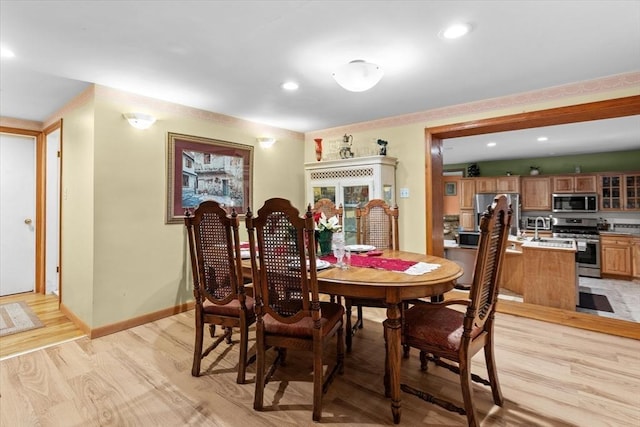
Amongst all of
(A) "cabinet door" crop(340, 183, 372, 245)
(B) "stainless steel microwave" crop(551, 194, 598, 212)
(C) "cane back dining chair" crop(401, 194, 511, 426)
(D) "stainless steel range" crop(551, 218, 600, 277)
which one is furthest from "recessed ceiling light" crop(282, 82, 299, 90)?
(B) "stainless steel microwave" crop(551, 194, 598, 212)

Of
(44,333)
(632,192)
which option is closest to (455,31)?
(44,333)

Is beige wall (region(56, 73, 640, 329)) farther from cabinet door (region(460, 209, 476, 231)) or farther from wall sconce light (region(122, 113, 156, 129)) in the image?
cabinet door (region(460, 209, 476, 231))

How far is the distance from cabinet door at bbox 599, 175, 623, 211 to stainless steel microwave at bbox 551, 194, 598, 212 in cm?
15

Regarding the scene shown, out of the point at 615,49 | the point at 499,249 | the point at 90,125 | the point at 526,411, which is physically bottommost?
the point at 526,411

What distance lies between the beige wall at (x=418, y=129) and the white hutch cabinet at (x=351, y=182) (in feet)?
0.61

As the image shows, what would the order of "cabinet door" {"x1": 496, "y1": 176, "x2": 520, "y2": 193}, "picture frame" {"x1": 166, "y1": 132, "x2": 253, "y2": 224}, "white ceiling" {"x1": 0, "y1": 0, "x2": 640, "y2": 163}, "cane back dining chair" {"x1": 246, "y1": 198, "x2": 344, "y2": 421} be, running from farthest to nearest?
1. "cabinet door" {"x1": 496, "y1": 176, "x2": 520, "y2": 193}
2. "picture frame" {"x1": 166, "y1": 132, "x2": 253, "y2": 224}
3. "white ceiling" {"x1": 0, "y1": 0, "x2": 640, "y2": 163}
4. "cane back dining chair" {"x1": 246, "y1": 198, "x2": 344, "y2": 421}

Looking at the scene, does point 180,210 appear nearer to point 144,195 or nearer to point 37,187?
point 144,195

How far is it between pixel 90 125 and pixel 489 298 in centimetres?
336

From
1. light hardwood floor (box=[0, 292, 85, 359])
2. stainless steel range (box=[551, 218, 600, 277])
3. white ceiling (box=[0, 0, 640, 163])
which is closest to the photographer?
white ceiling (box=[0, 0, 640, 163])

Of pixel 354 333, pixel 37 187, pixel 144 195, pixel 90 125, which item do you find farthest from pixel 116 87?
pixel 354 333

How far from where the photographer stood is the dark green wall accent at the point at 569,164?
5.83 meters

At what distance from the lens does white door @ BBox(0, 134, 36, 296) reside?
3.88 meters

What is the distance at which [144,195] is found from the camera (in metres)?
3.08

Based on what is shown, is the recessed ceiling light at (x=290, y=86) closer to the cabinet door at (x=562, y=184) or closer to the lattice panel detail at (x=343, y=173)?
the lattice panel detail at (x=343, y=173)
